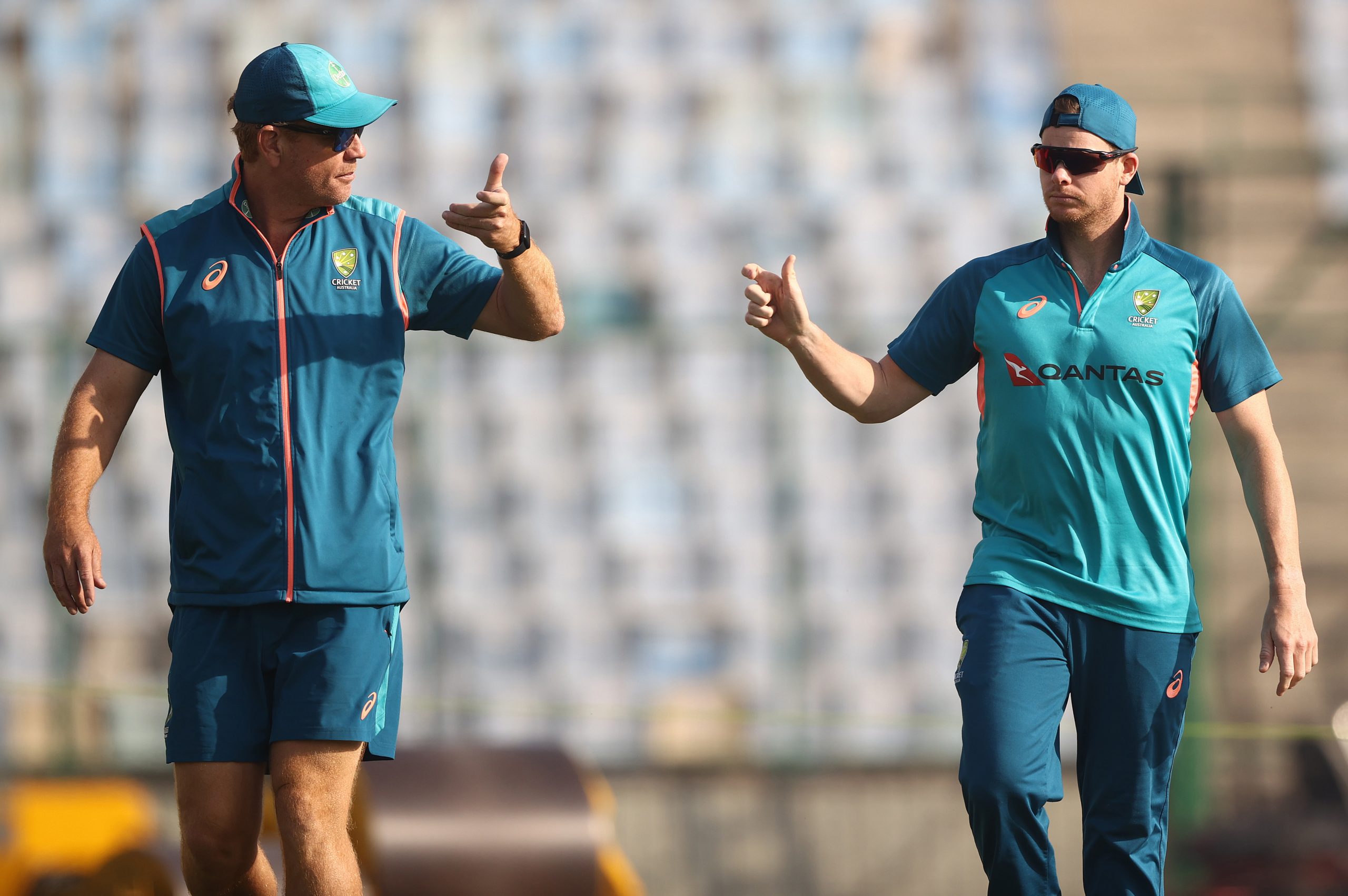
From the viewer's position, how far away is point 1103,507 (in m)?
3.67

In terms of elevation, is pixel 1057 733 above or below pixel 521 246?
below

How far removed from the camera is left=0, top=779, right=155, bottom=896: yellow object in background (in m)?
5.88

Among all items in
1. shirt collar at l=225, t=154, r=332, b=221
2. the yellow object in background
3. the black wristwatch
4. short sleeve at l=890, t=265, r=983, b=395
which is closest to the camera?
the black wristwatch

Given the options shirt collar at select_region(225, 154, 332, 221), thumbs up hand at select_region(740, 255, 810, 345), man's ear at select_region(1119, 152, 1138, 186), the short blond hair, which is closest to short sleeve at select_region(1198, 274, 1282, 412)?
man's ear at select_region(1119, 152, 1138, 186)

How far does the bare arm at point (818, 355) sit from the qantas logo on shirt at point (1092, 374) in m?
0.34

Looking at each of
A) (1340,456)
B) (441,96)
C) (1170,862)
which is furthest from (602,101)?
(1170,862)

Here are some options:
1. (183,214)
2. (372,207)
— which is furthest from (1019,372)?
(183,214)

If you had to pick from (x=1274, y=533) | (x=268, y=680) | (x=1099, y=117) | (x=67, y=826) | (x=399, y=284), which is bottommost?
(x=67, y=826)

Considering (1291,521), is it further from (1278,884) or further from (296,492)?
(1278,884)

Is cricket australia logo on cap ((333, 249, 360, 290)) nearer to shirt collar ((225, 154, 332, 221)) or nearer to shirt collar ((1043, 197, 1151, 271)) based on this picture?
shirt collar ((225, 154, 332, 221))

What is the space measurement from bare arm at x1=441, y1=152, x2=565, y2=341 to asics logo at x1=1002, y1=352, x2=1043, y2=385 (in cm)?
104

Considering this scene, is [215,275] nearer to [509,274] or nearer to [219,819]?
[509,274]

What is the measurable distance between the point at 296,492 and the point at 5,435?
19.2 feet

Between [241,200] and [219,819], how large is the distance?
4.60ft
